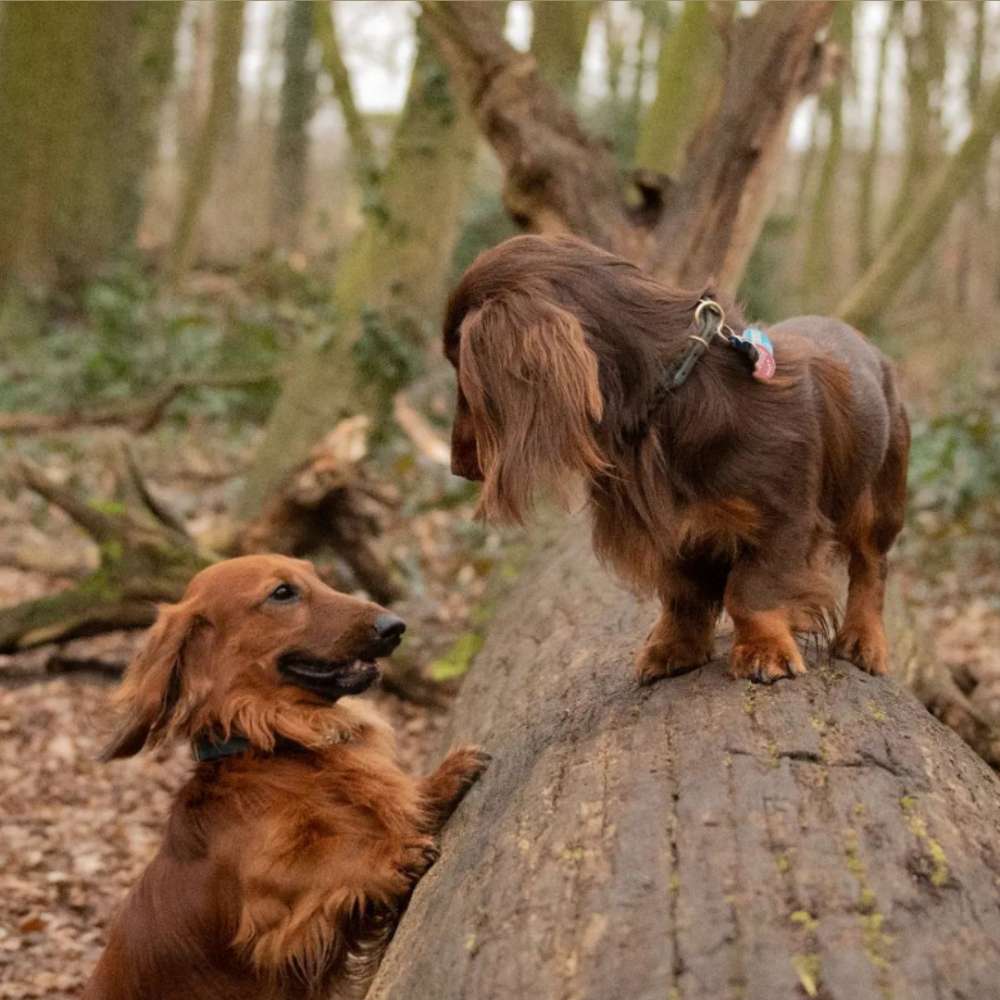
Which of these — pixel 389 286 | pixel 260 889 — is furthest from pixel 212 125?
pixel 260 889

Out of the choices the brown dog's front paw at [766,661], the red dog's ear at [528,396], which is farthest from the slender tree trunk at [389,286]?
the brown dog's front paw at [766,661]

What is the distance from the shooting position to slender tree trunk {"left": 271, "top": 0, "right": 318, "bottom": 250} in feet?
62.2

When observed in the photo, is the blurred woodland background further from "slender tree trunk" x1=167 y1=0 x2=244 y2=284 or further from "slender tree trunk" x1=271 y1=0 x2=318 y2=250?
"slender tree trunk" x1=271 y1=0 x2=318 y2=250

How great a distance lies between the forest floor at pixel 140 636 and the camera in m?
4.64

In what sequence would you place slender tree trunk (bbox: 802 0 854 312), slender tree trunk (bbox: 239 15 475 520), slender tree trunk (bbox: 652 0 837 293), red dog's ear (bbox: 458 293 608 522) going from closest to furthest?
red dog's ear (bbox: 458 293 608 522), slender tree trunk (bbox: 652 0 837 293), slender tree trunk (bbox: 239 15 475 520), slender tree trunk (bbox: 802 0 854 312)

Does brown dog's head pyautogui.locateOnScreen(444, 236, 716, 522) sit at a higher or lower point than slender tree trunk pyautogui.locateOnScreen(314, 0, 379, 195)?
lower

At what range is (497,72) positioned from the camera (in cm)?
716

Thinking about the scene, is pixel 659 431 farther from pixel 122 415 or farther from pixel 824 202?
pixel 824 202

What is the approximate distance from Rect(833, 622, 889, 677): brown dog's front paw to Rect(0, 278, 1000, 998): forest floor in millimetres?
1474

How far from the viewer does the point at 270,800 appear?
3.41m

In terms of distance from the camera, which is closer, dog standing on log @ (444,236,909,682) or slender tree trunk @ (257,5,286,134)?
dog standing on log @ (444,236,909,682)

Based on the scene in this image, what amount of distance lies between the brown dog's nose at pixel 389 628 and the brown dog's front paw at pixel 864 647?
123 cm

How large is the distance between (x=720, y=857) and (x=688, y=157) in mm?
5310

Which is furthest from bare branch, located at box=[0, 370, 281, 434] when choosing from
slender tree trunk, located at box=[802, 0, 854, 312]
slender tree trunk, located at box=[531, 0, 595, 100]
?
slender tree trunk, located at box=[802, 0, 854, 312]
